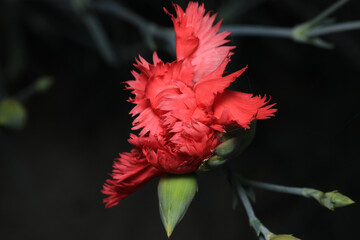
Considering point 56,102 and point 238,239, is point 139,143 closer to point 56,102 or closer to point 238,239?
point 238,239

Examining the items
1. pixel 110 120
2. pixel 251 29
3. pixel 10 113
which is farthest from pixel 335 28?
pixel 110 120

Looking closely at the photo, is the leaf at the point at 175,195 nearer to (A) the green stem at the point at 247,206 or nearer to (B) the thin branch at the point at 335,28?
(A) the green stem at the point at 247,206

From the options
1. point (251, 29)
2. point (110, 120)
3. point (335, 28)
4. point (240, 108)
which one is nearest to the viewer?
point (240, 108)

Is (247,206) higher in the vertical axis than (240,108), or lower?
lower

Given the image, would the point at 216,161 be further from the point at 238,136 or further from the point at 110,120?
the point at 110,120

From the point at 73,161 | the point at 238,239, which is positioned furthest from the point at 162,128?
the point at 73,161
